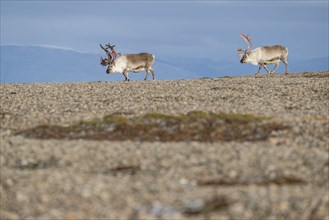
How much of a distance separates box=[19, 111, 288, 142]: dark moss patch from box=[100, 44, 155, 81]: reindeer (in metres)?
23.2

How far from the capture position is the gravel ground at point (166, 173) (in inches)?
699

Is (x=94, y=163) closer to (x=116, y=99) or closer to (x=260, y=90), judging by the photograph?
(x=116, y=99)

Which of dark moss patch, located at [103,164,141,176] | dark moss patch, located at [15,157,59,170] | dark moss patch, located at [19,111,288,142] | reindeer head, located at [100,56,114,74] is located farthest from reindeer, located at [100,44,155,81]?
dark moss patch, located at [103,164,141,176]

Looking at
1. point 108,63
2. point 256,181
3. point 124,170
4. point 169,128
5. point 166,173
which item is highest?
point 108,63

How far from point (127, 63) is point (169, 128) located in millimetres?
26012

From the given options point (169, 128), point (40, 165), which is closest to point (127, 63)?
point (169, 128)

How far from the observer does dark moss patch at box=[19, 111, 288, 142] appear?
86.0 feet

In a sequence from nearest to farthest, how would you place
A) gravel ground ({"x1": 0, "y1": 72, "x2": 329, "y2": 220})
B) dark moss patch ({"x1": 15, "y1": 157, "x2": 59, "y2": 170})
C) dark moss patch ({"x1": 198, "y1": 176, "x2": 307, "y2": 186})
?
gravel ground ({"x1": 0, "y1": 72, "x2": 329, "y2": 220})
dark moss patch ({"x1": 198, "y1": 176, "x2": 307, "y2": 186})
dark moss patch ({"x1": 15, "y1": 157, "x2": 59, "y2": 170})

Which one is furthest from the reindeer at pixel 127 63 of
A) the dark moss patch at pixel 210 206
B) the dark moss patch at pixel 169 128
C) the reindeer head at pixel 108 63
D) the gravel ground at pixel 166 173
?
the dark moss patch at pixel 210 206

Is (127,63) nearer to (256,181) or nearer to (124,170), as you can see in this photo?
(124,170)

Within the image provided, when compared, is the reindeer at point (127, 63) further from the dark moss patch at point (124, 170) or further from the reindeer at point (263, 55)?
the dark moss patch at point (124, 170)

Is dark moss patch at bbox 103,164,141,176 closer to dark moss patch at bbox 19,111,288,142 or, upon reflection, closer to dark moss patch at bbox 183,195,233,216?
dark moss patch at bbox 183,195,233,216

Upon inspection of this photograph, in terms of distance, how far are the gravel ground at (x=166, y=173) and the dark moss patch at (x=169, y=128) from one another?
0.65m

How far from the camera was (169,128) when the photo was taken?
2767cm
